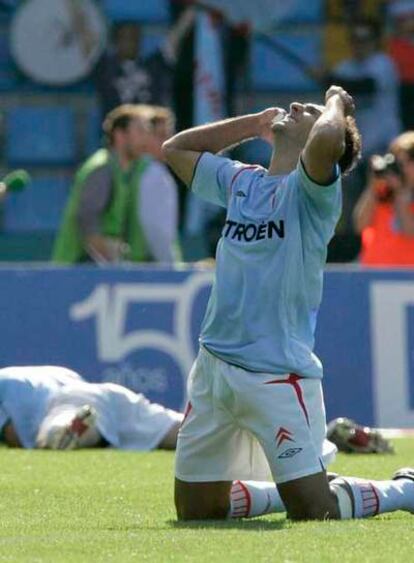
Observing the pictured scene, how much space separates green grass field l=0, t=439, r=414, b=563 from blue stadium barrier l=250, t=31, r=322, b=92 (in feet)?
34.8

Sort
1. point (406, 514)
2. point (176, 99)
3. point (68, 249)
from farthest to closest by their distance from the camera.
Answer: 1. point (176, 99)
2. point (68, 249)
3. point (406, 514)

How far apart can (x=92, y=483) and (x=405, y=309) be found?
4.35m

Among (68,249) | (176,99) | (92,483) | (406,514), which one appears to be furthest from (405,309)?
(176,99)

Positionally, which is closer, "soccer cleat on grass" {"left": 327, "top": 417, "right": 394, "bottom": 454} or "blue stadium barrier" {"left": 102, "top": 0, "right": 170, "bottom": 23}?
"soccer cleat on grass" {"left": 327, "top": 417, "right": 394, "bottom": 454}

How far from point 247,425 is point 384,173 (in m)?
6.57

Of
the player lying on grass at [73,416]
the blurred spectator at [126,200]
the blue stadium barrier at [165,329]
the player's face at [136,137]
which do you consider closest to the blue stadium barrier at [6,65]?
the blurred spectator at [126,200]

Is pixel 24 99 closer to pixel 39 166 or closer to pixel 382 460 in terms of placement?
pixel 39 166

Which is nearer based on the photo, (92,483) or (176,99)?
(92,483)

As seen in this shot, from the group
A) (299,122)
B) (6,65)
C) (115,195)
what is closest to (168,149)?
(299,122)

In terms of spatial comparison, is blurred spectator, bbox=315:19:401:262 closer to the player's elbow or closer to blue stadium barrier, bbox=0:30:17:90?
blue stadium barrier, bbox=0:30:17:90

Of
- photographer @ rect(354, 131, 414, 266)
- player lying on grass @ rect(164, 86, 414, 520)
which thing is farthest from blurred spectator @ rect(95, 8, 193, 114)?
player lying on grass @ rect(164, 86, 414, 520)

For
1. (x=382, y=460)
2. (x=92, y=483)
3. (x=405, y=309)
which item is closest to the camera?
(x=92, y=483)

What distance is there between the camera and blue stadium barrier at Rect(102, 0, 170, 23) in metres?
19.8

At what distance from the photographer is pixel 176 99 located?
19.0 m
